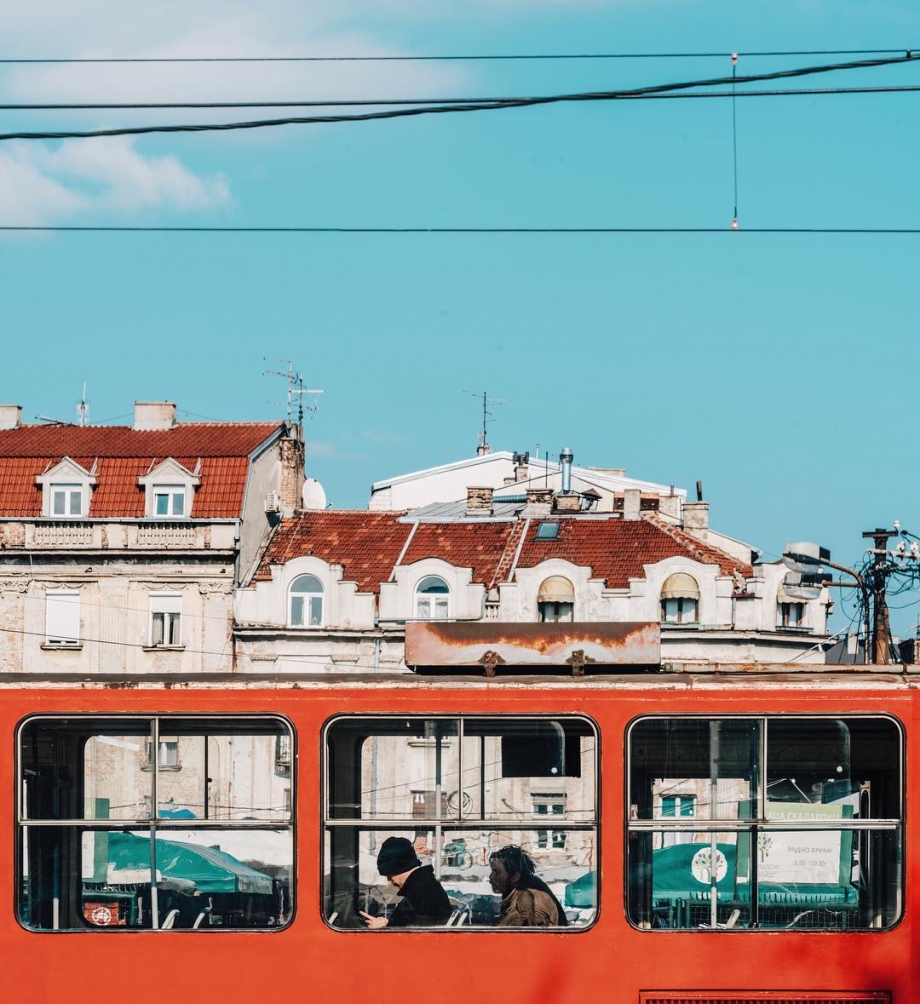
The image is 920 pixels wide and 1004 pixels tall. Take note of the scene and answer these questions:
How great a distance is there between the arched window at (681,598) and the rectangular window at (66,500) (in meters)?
14.2

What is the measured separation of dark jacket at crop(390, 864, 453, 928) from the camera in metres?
8.98

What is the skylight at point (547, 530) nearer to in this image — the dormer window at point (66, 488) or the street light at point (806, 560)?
the dormer window at point (66, 488)

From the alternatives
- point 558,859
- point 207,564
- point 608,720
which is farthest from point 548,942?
point 207,564

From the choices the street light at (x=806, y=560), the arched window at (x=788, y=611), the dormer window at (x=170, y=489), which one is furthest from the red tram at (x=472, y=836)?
the dormer window at (x=170, y=489)

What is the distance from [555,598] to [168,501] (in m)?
9.65

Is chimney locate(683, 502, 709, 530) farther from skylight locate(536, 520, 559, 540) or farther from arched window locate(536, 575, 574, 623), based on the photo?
arched window locate(536, 575, 574, 623)

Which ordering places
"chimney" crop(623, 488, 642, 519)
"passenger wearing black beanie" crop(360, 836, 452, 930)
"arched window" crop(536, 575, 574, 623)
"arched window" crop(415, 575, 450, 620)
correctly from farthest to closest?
Result: "chimney" crop(623, 488, 642, 519) < "arched window" crop(415, 575, 450, 620) < "arched window" crop(536, 575, 574, 623) < "passenger wearing black beanie" crop(360, 836, 452, 930)

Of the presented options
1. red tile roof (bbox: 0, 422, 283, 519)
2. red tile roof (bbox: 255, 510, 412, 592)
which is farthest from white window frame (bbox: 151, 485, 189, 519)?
red tile roof (bbox: 255, 510, 412, 592)

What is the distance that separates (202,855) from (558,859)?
1.79 meters

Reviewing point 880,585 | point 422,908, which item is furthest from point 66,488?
point 422,908

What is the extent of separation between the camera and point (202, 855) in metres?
8.91

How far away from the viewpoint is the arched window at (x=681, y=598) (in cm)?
4156

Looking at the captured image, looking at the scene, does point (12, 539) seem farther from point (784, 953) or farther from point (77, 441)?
point (784, 953)

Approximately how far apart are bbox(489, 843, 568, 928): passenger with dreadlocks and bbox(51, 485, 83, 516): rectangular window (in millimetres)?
35333
